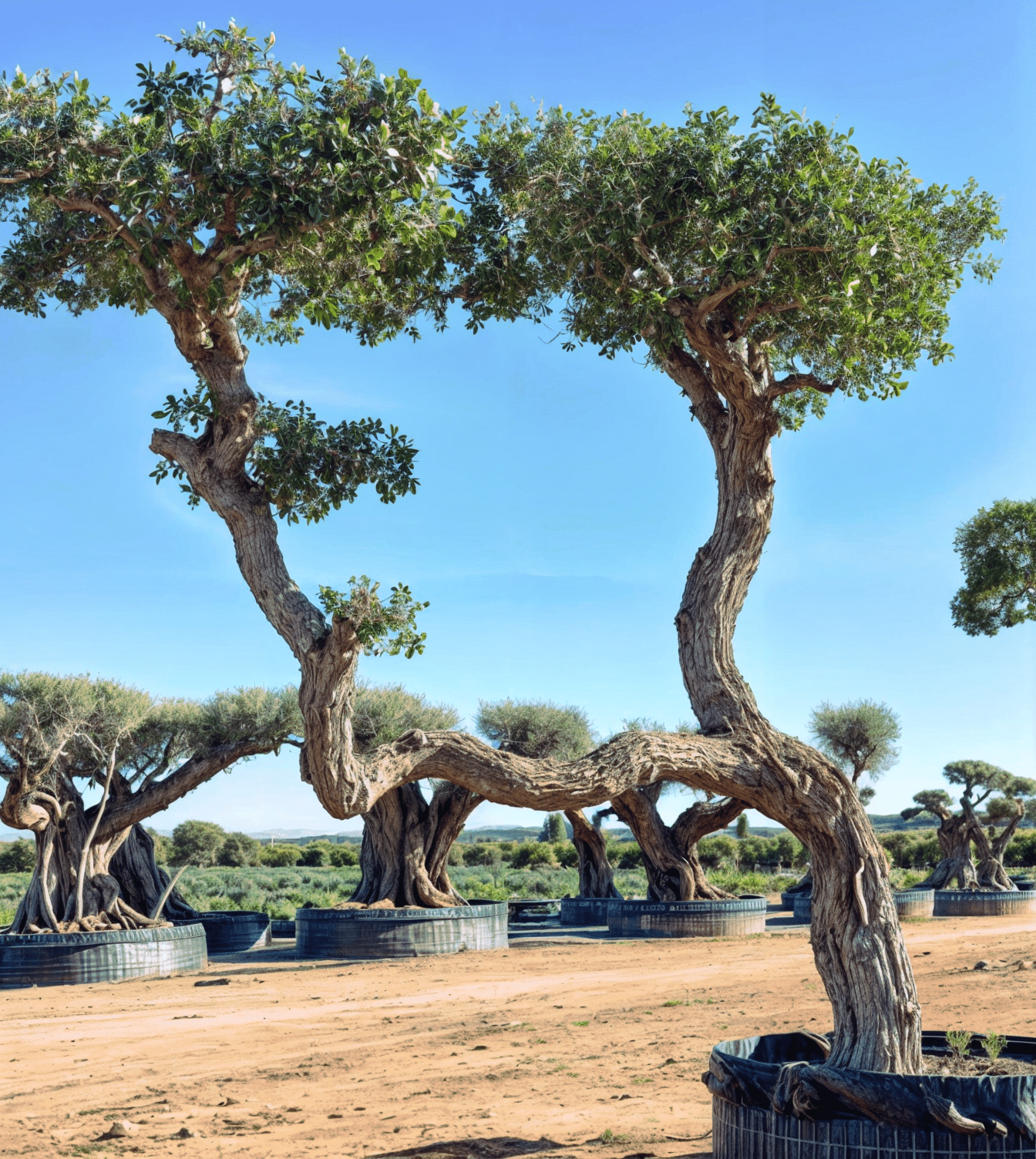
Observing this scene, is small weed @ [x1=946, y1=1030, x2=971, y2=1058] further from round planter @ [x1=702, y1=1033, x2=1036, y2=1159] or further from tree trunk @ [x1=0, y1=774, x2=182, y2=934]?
tree trunk @ [x1=0, y1=774, x2=182, y2=934]

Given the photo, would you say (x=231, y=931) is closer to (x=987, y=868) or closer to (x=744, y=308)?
(x=744, y=308)

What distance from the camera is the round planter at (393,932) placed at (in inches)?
→ 674

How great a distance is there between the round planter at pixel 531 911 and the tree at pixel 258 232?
2050 centimetres

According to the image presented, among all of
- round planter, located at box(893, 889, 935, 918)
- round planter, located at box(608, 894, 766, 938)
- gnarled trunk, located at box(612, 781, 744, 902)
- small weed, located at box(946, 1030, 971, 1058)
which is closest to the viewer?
small weed, located at box(946, 1030, 971, 1058)

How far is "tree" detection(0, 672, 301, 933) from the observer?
16.4 m

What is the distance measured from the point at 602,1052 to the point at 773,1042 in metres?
3.17

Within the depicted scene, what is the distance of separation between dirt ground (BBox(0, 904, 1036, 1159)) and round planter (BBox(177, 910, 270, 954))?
254 cm

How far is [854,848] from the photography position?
619 centimetres

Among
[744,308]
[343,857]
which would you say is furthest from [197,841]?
[744,308]

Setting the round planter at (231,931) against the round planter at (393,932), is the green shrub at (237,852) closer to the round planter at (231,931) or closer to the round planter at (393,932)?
the round planter at (231,931)

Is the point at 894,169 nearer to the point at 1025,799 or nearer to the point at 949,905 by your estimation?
the point at 949,905

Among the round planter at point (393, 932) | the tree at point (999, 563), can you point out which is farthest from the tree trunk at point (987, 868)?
the round planter at point (393, 932)

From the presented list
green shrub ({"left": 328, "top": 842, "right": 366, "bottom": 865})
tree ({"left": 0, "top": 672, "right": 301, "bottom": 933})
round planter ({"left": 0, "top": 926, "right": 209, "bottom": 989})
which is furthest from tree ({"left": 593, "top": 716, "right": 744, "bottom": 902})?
green shrub ({"left": 328, "top": 842, "right": 366, "bottom": 865})

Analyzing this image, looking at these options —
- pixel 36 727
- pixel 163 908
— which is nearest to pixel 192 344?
pixel 36 727
